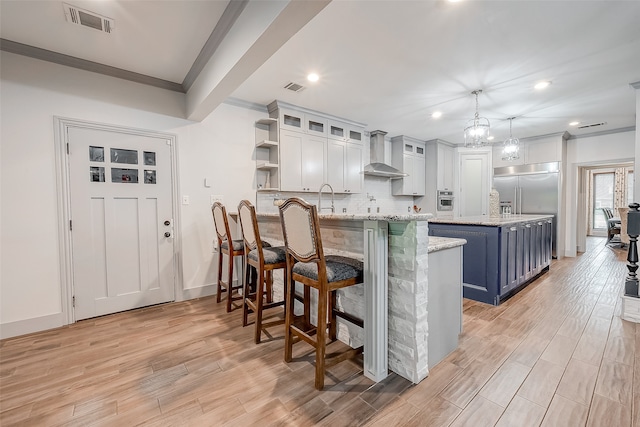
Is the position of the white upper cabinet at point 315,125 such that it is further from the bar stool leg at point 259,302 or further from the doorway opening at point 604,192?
the doorway opening at point 604,192

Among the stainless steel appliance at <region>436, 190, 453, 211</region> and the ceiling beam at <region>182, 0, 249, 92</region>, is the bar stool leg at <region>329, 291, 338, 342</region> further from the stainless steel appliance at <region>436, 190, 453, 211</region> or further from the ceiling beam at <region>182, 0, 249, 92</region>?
the stainless steel appliance at <region>436, 190, 453, 211</region>

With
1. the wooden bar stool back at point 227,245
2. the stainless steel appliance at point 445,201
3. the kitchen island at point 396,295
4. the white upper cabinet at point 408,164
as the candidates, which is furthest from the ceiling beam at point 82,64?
the stainless steel appliance at point 445,201

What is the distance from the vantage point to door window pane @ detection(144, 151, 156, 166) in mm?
3027

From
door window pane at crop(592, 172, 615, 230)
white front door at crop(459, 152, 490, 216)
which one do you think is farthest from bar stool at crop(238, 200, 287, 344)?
door window pane at crop(592, 172, 615, 230)

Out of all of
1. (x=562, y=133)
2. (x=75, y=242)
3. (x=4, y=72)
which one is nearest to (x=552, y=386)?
(x=75, y=242)

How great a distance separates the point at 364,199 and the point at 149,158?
11.7ft

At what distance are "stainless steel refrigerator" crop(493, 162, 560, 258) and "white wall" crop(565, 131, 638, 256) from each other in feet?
1.73

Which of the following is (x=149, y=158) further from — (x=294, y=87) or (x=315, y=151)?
(x=315, y=151)

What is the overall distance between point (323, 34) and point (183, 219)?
2508 mm

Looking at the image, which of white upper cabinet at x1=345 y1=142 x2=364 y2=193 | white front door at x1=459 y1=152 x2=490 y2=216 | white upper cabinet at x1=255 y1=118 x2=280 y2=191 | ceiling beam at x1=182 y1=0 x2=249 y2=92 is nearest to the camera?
ceiling beam at x1=182 y1=0 x2=249 y2=92

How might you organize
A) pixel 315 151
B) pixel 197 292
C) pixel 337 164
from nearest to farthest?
pixel 197 292
pixel 315 151
pixel 337 164

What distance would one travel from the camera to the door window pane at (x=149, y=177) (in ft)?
9.93

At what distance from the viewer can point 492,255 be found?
2.92 metres

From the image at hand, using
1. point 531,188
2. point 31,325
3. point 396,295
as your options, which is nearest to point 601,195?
point 531,188
